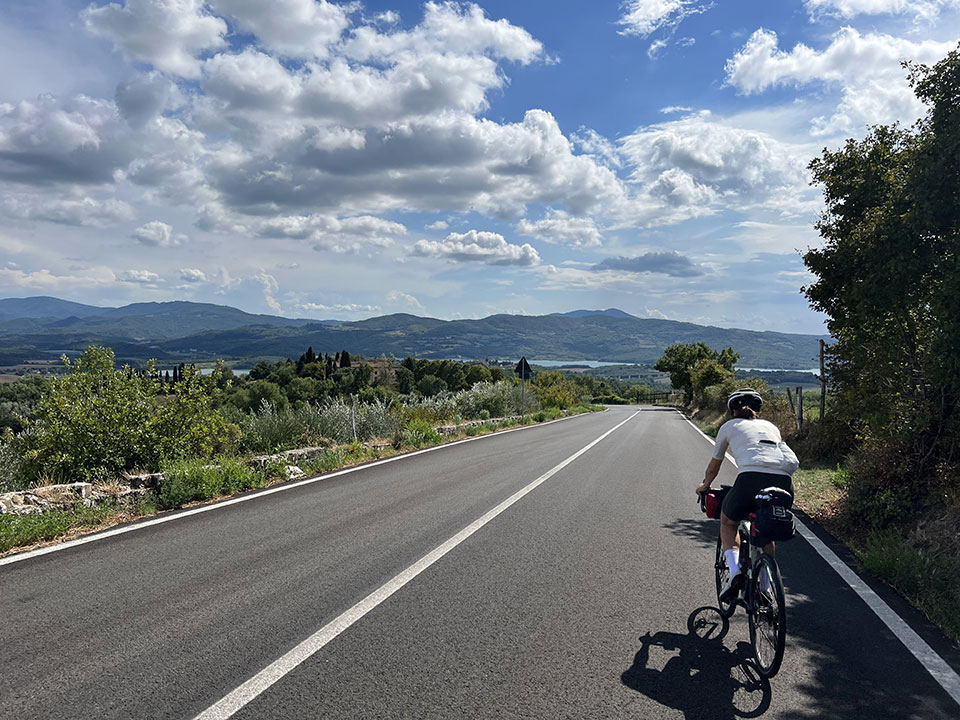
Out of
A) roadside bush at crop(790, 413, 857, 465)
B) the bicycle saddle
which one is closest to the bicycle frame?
the bicycle saddle

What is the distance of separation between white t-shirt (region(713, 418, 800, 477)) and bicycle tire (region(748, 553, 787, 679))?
0.61 m

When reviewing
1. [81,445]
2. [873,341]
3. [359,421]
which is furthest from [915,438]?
[359,421]

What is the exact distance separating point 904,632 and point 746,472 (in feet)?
5.29

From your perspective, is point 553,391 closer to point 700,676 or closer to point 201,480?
point 201,480

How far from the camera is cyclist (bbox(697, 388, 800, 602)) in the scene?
14.4 feet

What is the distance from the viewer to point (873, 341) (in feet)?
29.3

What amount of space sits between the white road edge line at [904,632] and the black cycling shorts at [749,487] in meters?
1.25

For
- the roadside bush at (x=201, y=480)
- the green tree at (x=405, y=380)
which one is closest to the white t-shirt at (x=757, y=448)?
the roadside bush at (x=201, y=480)

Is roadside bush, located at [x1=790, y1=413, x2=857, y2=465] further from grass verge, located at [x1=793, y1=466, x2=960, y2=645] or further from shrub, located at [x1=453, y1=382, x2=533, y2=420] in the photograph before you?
shrub, located at [x1=453, y1=382, x2=533, y2=420]

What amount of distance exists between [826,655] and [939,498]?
4.20 metres

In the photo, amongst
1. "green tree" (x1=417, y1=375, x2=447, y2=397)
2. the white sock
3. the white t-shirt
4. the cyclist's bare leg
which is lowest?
"green tree" (x1=417, y1=375, x2=447, y2=397)

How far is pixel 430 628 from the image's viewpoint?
4414 mm

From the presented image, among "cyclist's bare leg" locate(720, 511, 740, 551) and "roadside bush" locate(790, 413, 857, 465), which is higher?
"cyclist's bare leg" locate(720, 511, 740, 551)

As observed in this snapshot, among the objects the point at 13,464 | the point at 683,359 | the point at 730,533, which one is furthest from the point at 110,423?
the point at 683,359
